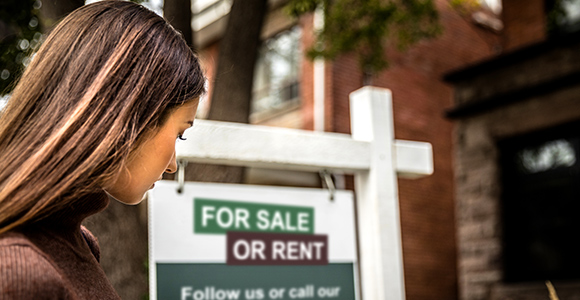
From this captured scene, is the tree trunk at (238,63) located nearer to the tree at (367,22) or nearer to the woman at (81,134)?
the tree at (367,22)

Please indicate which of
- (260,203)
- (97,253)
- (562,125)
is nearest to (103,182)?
(97,253)

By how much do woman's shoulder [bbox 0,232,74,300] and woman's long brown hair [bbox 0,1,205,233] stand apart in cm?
4

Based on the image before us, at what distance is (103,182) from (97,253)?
0.35 metres

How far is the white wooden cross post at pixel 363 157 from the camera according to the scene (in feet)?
7.34

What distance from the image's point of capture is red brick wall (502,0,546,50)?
31.2 ft

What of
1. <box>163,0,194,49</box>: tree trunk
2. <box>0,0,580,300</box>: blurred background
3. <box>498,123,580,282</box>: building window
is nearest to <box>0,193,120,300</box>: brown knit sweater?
<box>0,0,580,300</box>: blurred background

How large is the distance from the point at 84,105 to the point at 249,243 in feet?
3.99

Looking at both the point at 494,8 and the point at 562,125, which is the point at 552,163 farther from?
the point at 494,8

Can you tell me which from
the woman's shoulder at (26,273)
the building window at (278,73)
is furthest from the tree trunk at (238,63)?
the building window at (278,73)

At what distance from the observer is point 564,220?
688cm

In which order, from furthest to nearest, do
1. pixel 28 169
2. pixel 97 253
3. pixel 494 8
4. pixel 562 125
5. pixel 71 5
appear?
pixel 494 8, pixel 562 125, pixel 71 5, pixel 97 253, pixel 28 169

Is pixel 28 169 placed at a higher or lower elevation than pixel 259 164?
lower

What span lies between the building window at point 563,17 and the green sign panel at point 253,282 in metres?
7.27

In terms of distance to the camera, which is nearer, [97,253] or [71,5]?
[97,253]
